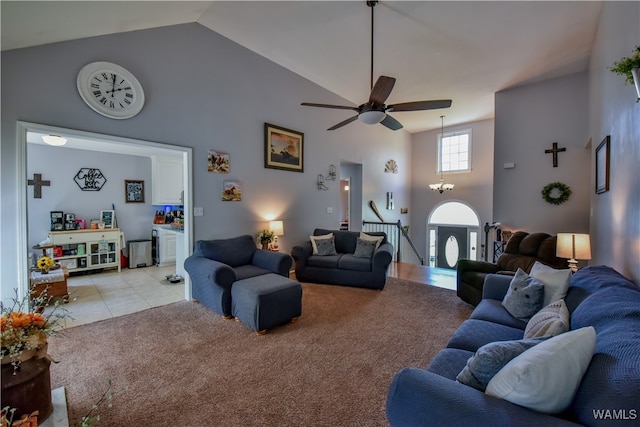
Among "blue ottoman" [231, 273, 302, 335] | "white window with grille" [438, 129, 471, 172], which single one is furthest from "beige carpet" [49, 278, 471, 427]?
"white window with grille" [438, 129, 471, 172]

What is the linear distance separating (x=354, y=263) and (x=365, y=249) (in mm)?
382

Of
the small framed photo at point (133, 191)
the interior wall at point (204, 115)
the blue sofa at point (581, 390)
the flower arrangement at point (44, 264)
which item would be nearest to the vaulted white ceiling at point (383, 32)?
the interior wall at point (204, 115)

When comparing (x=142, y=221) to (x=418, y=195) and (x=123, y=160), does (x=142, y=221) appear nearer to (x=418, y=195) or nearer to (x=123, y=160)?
(x=123, y=160)

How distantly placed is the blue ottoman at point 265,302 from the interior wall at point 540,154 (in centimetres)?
459

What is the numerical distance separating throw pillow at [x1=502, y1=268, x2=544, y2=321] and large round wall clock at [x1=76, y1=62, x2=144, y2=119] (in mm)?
4277

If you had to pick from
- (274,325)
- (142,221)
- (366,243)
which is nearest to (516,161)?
(366,243)

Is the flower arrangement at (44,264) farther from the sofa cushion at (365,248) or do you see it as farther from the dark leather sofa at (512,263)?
the dark leather sofa at (512,263)

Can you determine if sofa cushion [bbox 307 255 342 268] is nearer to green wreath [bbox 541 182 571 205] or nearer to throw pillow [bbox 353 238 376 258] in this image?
throw pillow [bbox 353 238 376 258]

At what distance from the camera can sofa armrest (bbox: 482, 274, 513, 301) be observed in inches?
98.8

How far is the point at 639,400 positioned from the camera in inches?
30.5

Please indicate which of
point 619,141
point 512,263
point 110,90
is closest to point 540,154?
point 512,263

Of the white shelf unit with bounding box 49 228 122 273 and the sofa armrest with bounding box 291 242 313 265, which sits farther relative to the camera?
the white shelf unit with bounding box 49 228 122 273

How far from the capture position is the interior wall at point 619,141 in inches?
78.4

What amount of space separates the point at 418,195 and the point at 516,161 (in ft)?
11.5
